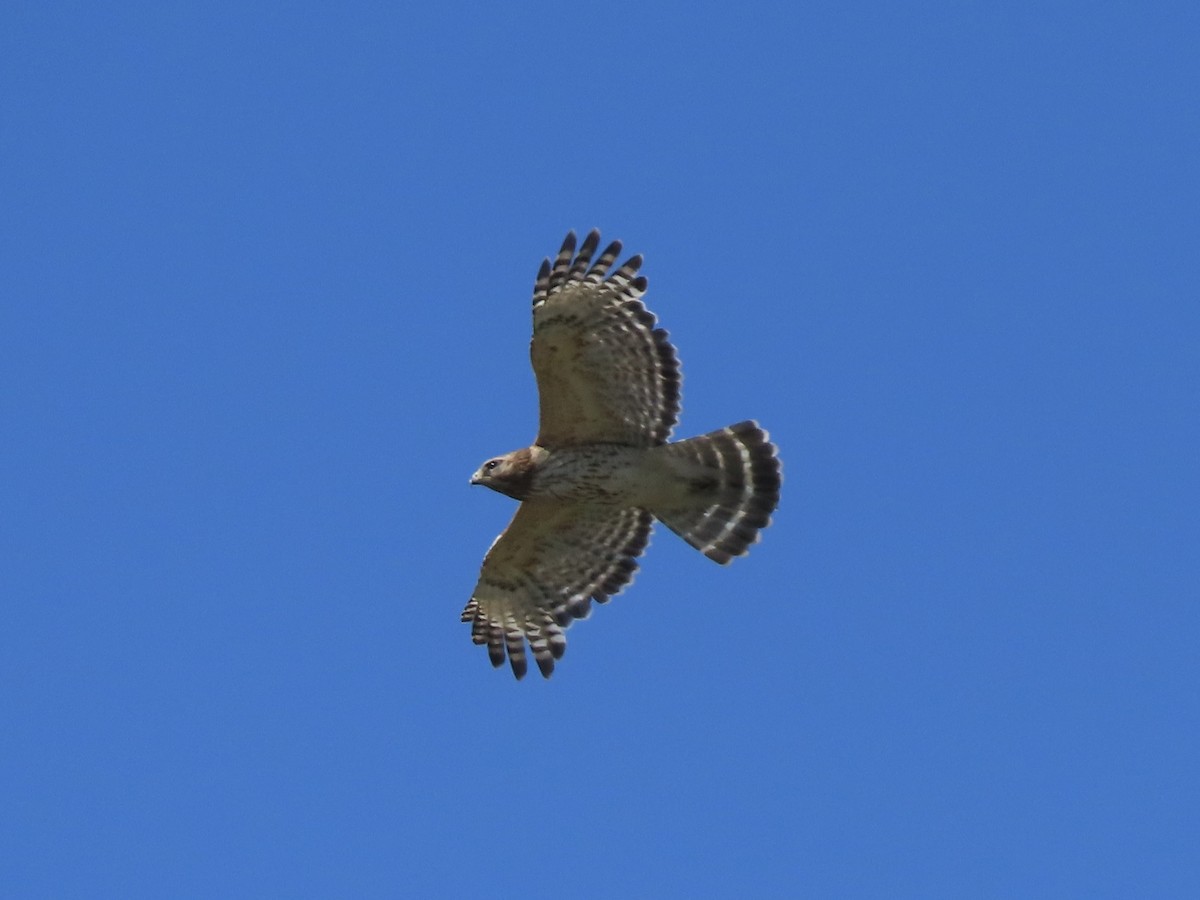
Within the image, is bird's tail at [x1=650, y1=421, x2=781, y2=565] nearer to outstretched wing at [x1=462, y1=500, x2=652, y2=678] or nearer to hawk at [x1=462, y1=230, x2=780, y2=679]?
hawk at [x1=462, y1=230, x2=780, y2=679]

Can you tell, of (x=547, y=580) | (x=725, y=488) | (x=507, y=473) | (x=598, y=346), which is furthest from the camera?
(x=547, y=580)

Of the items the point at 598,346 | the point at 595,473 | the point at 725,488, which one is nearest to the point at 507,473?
the point at 595,473

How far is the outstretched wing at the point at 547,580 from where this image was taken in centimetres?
1235

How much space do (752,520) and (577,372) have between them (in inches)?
61.5

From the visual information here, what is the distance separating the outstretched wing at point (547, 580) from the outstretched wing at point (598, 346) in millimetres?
966

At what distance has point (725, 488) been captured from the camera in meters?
12.0

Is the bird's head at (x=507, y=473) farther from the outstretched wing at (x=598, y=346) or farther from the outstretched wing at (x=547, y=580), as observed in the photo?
the outstretched wing at (x=547, y=580)

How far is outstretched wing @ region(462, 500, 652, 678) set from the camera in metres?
12.4

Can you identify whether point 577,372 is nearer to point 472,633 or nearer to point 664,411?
point 664,411

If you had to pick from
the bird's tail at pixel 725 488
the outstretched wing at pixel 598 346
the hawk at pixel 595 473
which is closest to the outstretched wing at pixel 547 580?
the hawk at pixel 595 473

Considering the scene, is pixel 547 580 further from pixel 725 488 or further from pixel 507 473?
pixel 725 488

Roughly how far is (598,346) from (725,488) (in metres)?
1.32

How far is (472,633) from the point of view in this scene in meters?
12.6

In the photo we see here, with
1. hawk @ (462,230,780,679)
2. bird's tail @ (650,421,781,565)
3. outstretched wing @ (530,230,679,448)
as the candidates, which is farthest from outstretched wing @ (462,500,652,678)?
outstretched wing @ (530,230,679,448)
